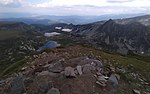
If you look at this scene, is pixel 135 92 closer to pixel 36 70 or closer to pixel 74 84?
pixel 74 84

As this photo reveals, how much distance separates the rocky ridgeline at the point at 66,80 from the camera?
2720 cm

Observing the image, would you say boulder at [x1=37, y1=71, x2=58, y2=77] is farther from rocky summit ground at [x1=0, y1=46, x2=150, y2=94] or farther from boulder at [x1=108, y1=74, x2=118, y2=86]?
boulder at [x1=108, y1=74, x2=118, y2=86]

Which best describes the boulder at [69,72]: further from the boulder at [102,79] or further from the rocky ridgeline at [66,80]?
the boulder at [102,79]

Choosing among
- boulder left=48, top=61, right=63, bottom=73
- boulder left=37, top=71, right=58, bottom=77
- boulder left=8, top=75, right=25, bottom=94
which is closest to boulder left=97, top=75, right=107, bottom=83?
boulder left=48, top=61, right=63, bottom=73

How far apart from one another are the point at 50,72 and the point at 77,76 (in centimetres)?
314

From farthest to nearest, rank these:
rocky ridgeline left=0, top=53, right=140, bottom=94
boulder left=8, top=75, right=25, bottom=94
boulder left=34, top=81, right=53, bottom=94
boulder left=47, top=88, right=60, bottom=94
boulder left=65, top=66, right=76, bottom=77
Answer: boulder left=65, top=66, right=76, bottom=77 < boulder left=8, top=75, right=25, bottom=94 < rocky ridgeline left=0, top=53, right=140, bottom=94 < boulder left=34, top=81, right=53, bottom=94 < boulder left=47, top=88, right=60, bottom=94

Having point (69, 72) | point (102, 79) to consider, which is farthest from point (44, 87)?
point (102, 79)

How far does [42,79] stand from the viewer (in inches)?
1133

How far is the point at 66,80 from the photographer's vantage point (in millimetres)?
28078

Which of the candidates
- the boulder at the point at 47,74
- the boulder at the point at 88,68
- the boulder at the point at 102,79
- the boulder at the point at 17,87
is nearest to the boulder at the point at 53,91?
the boulder at the point at 47,74

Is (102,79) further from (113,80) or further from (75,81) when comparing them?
(75,81)

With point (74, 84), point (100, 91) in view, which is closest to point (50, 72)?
point (74, 84)

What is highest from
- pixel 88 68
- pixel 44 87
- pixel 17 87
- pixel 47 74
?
pixel 88 68

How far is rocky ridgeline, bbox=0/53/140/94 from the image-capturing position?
89.2 ft
